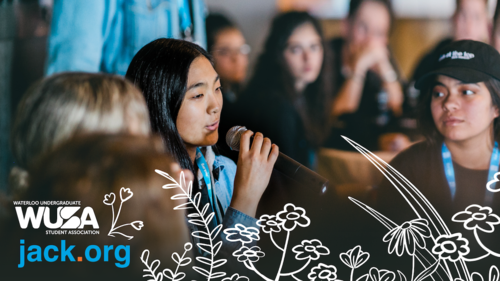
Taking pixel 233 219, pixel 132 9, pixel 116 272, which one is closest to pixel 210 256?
pixel 233 219

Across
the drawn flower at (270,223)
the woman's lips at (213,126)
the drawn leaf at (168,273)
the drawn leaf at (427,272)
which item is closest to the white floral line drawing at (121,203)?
the drawn leaf at (168,273)

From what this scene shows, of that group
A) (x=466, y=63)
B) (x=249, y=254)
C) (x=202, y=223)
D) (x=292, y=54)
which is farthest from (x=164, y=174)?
(x=466, y=63)

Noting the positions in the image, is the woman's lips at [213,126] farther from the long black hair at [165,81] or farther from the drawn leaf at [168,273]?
the drawn leaf at [168,273]

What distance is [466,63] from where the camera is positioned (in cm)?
170

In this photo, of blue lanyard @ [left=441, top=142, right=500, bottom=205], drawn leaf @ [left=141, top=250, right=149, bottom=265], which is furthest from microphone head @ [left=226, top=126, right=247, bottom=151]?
blue lanyard @ [left=441, top=142, right=500, bottom=205]

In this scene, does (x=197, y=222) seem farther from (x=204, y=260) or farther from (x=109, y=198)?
(x=109, y=198)

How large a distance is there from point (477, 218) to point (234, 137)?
1.17 metres

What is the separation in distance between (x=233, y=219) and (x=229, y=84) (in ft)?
1.93

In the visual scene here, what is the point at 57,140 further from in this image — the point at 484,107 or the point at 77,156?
the point at 484,107

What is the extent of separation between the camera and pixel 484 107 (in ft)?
5.63

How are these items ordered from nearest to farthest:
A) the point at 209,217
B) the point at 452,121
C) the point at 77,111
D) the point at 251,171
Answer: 1. the point at 77,111
2. the point at 251,171
3. the point at 209,217
4. the point at 452,121

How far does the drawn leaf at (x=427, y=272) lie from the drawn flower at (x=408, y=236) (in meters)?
0.10

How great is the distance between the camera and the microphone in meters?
1.49

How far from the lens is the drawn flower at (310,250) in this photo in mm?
1745
